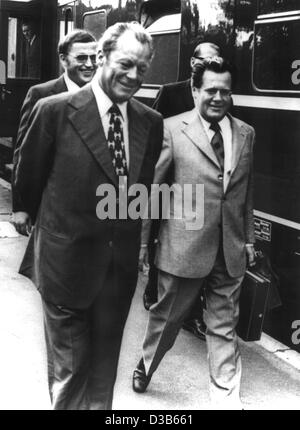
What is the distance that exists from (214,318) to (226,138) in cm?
92

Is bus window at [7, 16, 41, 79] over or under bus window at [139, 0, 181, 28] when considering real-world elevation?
under

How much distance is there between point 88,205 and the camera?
326 centimetres

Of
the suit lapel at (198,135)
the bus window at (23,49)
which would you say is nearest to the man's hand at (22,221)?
the suit lapel at (198,135)

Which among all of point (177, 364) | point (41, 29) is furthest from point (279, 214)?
point (41, 29)

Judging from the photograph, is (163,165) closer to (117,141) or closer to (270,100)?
(117,141)

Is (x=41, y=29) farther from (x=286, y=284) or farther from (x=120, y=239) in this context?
(x=120, y=239)

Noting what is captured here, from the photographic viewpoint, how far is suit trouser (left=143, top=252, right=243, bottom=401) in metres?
3.91

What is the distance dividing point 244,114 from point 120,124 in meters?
2.11

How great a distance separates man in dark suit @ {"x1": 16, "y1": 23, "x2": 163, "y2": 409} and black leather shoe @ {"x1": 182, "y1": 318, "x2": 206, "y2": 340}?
1.78 metres

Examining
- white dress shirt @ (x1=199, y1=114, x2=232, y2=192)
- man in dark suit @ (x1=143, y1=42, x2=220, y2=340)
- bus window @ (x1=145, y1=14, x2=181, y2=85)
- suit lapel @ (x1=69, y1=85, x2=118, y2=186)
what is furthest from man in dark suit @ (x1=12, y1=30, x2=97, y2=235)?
suit lapel @ (x1=69, y1=85, x2=118, y2=186)

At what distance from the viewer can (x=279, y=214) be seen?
16.4 ft

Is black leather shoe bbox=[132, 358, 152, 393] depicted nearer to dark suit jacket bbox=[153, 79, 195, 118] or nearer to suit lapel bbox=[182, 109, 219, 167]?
suit lapel bbox=[182, 109, 219, 167]

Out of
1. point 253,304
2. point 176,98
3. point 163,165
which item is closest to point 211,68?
point 163,165

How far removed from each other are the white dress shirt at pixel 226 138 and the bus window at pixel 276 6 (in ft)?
3.52
